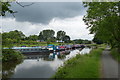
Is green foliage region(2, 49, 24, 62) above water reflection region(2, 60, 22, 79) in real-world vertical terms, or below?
above

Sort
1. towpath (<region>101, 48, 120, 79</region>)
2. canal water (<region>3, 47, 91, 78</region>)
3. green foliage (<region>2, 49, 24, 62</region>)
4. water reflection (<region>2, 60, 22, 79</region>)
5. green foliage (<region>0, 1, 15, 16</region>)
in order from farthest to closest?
green foliage (<region>2, 49, 24, 62</region>), water reflection (<region>2, 60, 22, 79</region>), canal water (<region>3, 47, 91, 78</region>), towpath (<region>101, 48, 120, 79</region>), green foliage (<region>0, 1, 15, 16</region>)

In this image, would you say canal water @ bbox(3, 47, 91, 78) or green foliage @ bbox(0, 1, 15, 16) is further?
canal water @ bbox(3, 47, 91, 78)

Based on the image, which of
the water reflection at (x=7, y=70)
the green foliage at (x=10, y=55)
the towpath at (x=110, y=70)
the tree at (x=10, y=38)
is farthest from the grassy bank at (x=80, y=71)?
the tree at (x=10, y=38)

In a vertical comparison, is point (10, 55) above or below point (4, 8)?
below

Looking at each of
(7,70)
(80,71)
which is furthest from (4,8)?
(7,70)

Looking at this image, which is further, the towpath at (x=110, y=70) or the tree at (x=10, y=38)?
the tree at (x=10, y=38)

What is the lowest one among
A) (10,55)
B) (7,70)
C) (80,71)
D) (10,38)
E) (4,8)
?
(7,70)

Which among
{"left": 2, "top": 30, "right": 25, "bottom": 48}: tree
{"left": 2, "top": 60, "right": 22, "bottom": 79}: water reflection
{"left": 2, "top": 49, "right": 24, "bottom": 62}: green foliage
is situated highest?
{"left": 2, "top": 30, "right": 25, "bottom": 48}: tree

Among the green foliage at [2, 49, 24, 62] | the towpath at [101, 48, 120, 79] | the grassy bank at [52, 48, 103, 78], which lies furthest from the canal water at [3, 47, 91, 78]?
the towpath at [101, 48, 120, 79]

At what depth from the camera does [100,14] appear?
13312mm

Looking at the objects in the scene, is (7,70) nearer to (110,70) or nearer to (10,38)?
(110,70)

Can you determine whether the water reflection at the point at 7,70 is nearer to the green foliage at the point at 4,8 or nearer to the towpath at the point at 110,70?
the towpath at the point at 110,70

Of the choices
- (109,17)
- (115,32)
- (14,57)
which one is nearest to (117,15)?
(109,17)

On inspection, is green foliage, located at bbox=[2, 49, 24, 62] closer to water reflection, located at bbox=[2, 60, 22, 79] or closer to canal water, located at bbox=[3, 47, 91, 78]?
canal water, located at bbox=[3, 47, 91, 78]
